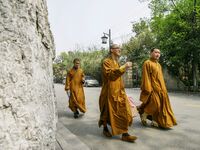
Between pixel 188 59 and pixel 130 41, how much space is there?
1105cm

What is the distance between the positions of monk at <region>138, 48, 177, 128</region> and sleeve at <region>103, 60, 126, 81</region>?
1411 mm

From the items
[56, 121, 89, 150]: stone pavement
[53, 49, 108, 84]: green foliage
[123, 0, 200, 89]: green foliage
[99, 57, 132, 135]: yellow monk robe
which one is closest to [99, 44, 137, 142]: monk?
[99, 57, 132, 135]: yellow monk robe

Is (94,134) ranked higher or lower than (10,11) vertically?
lower

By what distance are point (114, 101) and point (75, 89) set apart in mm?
4782

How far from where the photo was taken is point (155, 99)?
7.73m

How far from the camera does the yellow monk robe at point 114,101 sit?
639 cm

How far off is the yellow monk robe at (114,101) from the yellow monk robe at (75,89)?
13.3 feet

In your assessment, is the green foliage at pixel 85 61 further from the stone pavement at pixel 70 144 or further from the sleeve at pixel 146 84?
the stone pavement at pixel 70 144

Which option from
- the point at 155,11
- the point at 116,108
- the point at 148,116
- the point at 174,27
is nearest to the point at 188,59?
the point at 174,27

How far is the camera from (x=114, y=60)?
273 inches

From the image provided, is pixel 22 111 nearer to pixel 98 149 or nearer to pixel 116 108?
pixel 98 149

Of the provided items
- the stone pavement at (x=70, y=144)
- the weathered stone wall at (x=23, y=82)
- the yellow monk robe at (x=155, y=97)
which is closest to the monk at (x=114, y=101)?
the stone pavement at (x=70, y=144)

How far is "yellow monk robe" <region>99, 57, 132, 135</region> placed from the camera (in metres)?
6.39

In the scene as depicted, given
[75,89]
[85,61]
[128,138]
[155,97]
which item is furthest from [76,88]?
[85,61]
